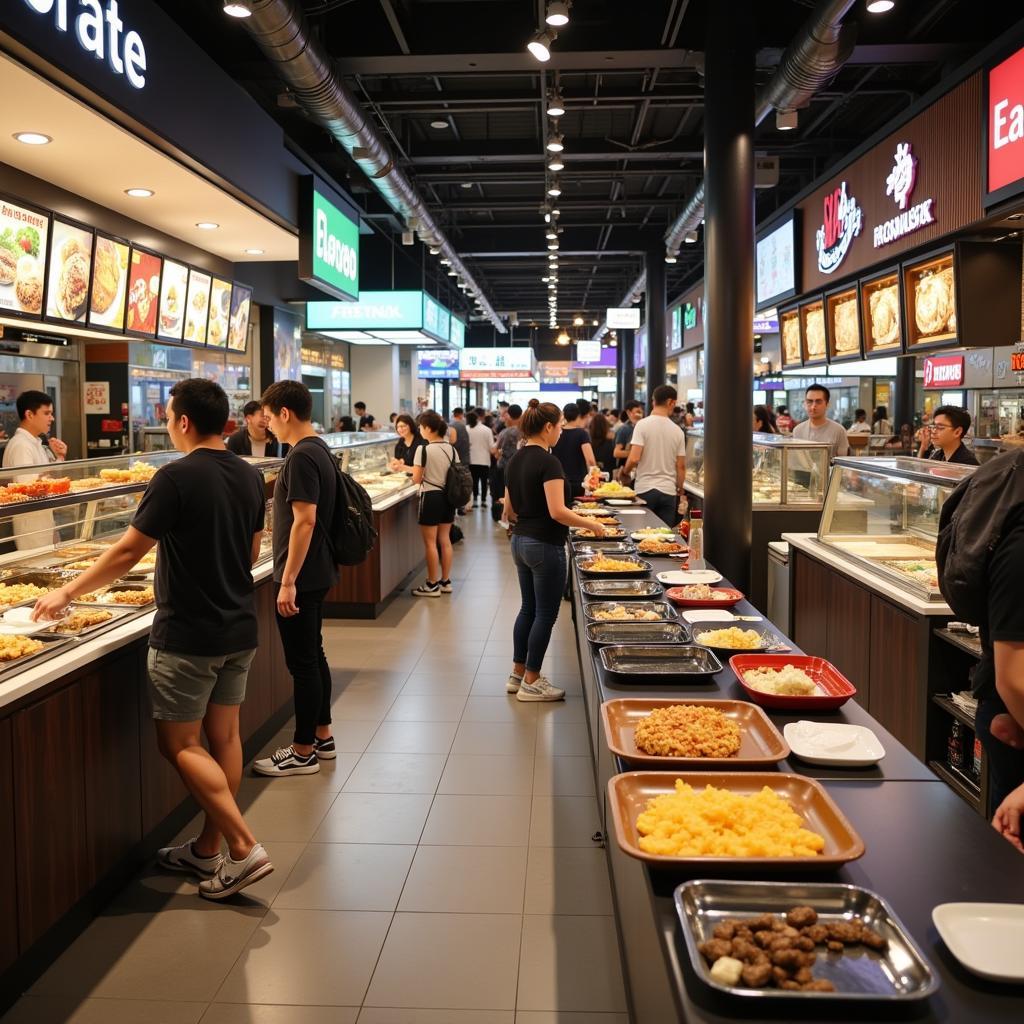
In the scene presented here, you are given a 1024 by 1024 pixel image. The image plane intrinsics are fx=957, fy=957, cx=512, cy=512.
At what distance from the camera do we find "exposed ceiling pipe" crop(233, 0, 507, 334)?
5.86 metres

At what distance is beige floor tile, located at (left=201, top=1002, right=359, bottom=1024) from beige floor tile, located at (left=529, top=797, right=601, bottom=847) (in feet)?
4.46

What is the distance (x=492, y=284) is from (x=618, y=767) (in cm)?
2704

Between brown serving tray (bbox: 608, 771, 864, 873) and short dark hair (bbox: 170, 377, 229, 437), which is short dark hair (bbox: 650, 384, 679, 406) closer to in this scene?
short dark hair (bbox: 170, 377, 229, 437)

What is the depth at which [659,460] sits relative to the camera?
9.11 meters

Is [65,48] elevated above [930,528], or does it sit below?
above

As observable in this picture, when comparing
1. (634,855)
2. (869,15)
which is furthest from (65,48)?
(869,15)

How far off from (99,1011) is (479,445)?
45.4 feet

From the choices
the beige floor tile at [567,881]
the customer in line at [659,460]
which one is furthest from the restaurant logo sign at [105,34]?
the customer in line at [659,460]

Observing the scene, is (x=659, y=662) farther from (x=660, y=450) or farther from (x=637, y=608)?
(x=660, y=450)

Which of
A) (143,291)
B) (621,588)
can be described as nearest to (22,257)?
(143,291)

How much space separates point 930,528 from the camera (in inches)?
212

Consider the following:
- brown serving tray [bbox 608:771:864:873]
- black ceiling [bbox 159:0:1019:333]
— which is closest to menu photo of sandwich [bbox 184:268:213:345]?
black ceiling [bbox 159:0:1019:333]

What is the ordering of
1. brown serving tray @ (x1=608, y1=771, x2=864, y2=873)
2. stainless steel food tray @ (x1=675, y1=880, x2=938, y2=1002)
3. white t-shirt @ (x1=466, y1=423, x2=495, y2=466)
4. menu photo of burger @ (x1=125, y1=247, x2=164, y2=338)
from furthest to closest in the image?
white t-shirt @ (x1=466, y1=423, x2=495, y2=466), menu photo of burger @ (x1=125, y1=247, x2=164, y2=338), brown serving tray @ (x1=608, y1=771, x2=864, y2=873), stainless steel food tray @ (x1=675, y1=880, x2=938, y2=1002)

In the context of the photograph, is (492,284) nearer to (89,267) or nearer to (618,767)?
(89,267)
